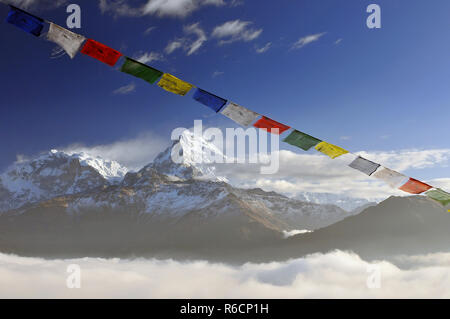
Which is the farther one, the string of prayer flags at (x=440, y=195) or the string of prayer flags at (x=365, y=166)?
the string of prayer flags at (x=365, y=166)

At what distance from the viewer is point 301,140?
31.1 feet

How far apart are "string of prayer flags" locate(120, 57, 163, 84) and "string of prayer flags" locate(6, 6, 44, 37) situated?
218 centimetres

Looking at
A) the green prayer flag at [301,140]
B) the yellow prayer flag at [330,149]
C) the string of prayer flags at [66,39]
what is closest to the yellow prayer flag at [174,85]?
the string of prayer flags at [66,39]

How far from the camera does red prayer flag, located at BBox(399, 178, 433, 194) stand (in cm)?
888

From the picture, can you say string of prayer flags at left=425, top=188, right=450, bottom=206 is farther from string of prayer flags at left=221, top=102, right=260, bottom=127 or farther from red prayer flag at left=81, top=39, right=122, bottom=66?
red prayer flag at left=81, top=39, right=122, bottom=66

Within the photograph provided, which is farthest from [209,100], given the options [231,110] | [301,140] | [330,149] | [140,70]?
[330,149]

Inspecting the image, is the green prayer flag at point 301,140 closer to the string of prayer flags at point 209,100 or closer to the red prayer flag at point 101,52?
the string of prayer flags at point 209,100

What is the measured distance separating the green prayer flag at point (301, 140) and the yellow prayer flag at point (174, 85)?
338cm

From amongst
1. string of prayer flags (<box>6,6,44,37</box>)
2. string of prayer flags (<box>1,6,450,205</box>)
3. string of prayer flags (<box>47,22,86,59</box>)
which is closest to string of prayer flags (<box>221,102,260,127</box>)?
string of prayer flags (<box>1,6,450,205</box>)

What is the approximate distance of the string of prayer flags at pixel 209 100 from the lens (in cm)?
904

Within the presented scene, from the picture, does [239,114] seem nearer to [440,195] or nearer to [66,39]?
[66,39]
